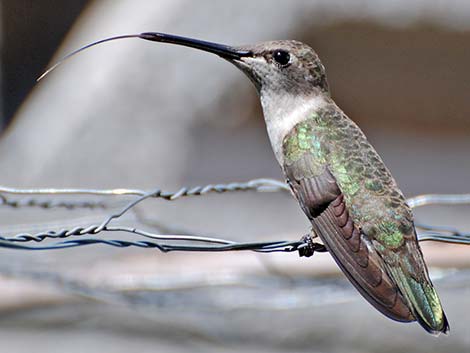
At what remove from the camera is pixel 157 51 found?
25.0 ft

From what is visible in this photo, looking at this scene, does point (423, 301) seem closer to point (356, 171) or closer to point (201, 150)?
point (356, 171)

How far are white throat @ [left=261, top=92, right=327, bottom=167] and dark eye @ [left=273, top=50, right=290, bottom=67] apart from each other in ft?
0.35

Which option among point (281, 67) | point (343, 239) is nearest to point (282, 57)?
point (281, 67)

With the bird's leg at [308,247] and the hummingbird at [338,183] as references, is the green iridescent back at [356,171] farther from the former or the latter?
the bird's leg at [308,247]

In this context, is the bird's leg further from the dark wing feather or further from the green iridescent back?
the green iridescent back

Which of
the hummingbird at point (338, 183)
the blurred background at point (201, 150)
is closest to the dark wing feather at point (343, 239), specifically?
the hummingbird at point (338, 183)

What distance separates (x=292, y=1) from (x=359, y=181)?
14.1 ft

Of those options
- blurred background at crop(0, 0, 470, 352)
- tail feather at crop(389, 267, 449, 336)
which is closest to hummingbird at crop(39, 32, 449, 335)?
tail feather at crop(389, 267, 449, 336)

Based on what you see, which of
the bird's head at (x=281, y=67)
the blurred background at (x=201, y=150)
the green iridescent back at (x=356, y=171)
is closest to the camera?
the green iridescent back at (x=356, y=171)

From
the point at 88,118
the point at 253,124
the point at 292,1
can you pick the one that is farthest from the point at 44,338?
the point at 253,124

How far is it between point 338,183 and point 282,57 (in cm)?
51

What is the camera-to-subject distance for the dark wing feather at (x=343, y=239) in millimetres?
2885

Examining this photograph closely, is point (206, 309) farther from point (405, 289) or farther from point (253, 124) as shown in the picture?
point (253, 124)

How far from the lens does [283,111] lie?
345 cm
